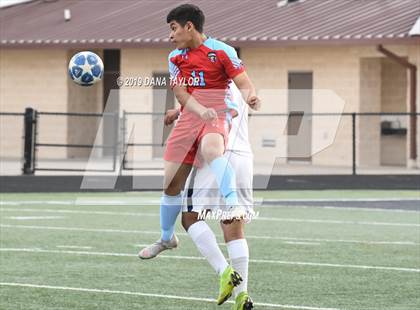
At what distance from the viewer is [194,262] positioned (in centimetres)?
1333

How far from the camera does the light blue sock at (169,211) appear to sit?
9883 mm

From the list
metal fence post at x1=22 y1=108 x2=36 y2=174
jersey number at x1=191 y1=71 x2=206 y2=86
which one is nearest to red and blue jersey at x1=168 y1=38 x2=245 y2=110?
jersey number at x1=191 y1=71 x2=206 y2=86

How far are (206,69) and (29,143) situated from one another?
19.1m

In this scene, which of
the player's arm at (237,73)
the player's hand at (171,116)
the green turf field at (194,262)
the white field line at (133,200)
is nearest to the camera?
the player's arm at (237,73)

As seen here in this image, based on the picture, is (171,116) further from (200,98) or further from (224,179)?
(224,179)

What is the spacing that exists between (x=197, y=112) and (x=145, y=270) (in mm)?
3643

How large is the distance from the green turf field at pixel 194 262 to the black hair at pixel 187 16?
227 centimetres

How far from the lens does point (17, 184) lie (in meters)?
25.7

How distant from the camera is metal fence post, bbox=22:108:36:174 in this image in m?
27.5

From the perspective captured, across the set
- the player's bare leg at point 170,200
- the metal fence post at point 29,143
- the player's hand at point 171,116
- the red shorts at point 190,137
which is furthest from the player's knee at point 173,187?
the metal fence post at point 29,143

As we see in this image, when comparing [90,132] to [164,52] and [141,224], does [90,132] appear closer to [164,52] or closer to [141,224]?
[164,52]

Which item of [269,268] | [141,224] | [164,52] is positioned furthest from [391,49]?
[269,268]

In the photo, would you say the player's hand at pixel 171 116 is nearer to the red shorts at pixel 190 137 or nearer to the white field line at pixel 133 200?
the red shorts at pixel 190 137

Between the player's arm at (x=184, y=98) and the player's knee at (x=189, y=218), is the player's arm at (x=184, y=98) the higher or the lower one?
the higher one
